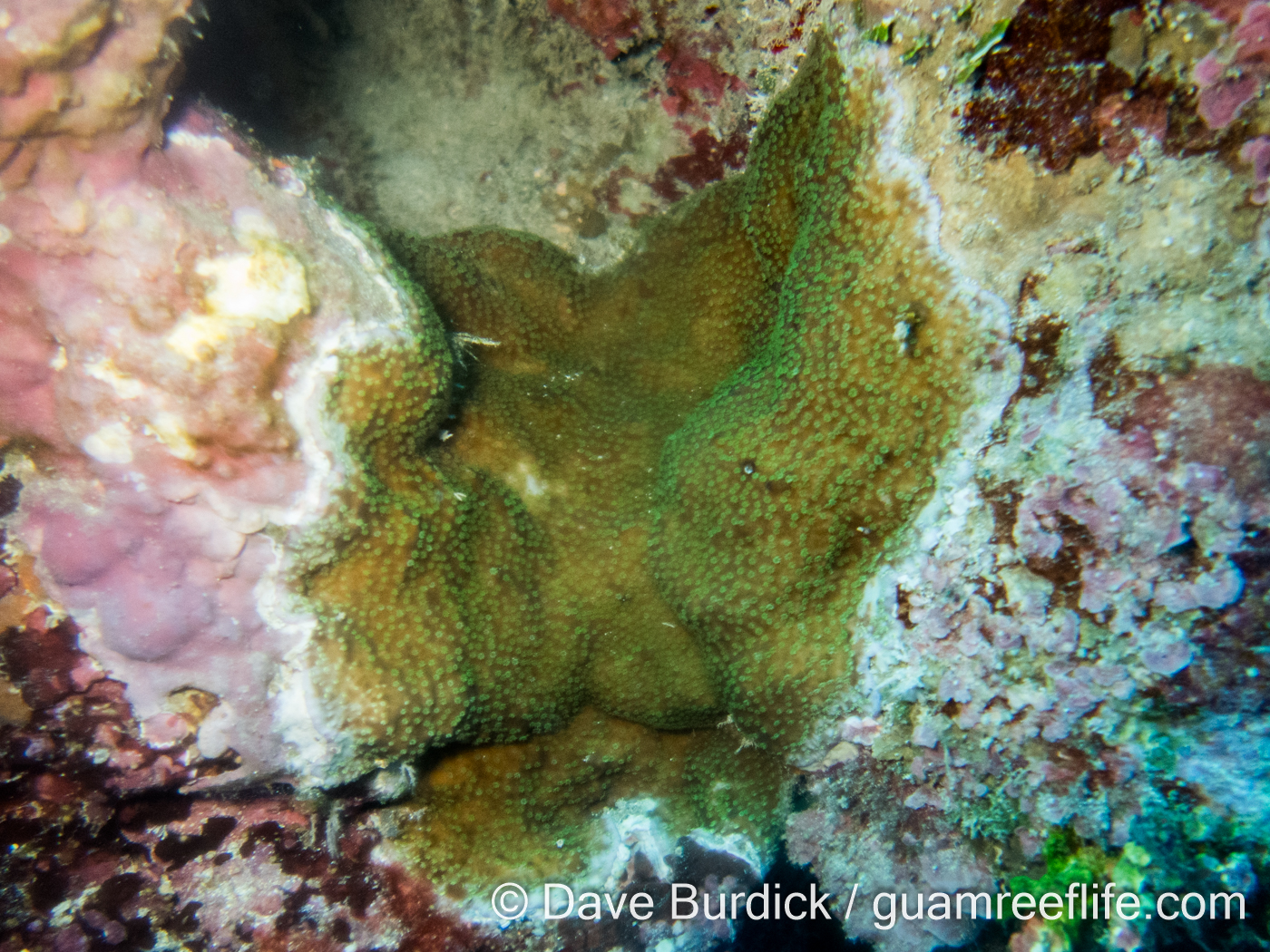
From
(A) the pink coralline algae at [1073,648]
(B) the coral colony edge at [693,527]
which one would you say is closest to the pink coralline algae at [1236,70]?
(B) the coral colony edge at [693,527]

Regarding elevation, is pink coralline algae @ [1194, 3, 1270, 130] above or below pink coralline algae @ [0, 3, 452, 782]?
above

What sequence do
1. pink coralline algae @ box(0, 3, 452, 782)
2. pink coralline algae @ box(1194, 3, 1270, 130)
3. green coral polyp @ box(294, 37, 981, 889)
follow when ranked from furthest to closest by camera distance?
1. green coral polyp @ box(294, 37, 981, 889)
2. pink coralline algae @ box(0, 3, 452, 782)
3. pink coralline algae @ box(1194, 3, 1270, 130)

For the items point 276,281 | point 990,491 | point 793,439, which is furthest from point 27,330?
point 990,491

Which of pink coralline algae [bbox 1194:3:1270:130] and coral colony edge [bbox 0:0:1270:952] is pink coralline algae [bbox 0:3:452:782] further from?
pink coralline algae [bbox 1194:3:1270:130]

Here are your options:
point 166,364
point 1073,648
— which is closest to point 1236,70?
point 1073,648

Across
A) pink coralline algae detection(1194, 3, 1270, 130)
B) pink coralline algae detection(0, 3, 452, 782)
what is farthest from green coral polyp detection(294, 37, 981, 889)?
Result: pink coralline algae detection(1194, 3, 1270, 130)

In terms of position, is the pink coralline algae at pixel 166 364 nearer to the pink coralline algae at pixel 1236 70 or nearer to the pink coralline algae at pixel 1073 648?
the pink coralline algae at pixel 1073 648

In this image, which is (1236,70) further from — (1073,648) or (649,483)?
(649,483)
